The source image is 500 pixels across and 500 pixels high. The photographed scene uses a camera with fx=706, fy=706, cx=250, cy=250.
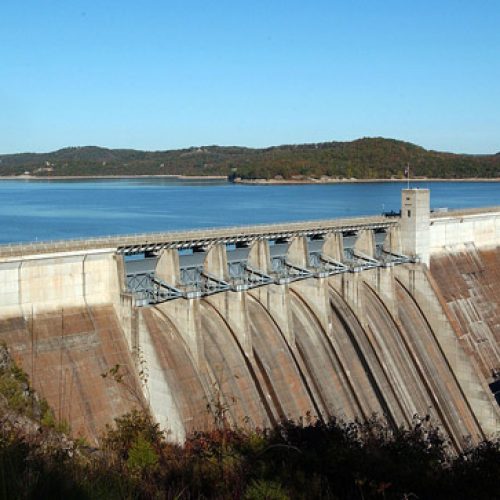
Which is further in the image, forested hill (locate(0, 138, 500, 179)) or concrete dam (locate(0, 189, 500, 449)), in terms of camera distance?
forested hill (locate(0, 138, 500, 179))

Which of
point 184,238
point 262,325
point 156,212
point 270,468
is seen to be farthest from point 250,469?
point 156,212

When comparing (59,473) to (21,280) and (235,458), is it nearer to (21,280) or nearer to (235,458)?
(235,458)

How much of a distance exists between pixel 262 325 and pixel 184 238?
3.83 meters

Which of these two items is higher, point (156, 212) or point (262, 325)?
point (156, 212)

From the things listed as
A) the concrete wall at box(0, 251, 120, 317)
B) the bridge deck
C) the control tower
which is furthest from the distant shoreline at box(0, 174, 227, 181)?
the concrete wall at box(0, 251, 120, 317)

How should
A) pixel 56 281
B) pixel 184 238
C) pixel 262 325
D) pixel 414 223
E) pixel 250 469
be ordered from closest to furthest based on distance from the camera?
pixel 250 469 < pixel 56 281 < pixel 184 238 < pixel 262 325 < pixel 414 223

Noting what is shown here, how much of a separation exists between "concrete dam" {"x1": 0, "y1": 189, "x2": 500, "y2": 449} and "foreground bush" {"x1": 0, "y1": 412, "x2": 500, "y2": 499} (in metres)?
4.74

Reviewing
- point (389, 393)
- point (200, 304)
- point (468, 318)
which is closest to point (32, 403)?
point (200, 304)

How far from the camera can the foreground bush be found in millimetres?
5820

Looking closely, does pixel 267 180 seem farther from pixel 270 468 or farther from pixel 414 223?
pixel 270 468

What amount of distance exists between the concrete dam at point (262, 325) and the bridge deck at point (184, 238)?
0.06m

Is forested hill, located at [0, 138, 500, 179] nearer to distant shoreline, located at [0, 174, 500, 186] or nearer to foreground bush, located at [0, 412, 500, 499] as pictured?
distant shoreline, located at [0, 174, 500, 186]

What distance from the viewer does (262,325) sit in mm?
22297

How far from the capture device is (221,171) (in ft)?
506
